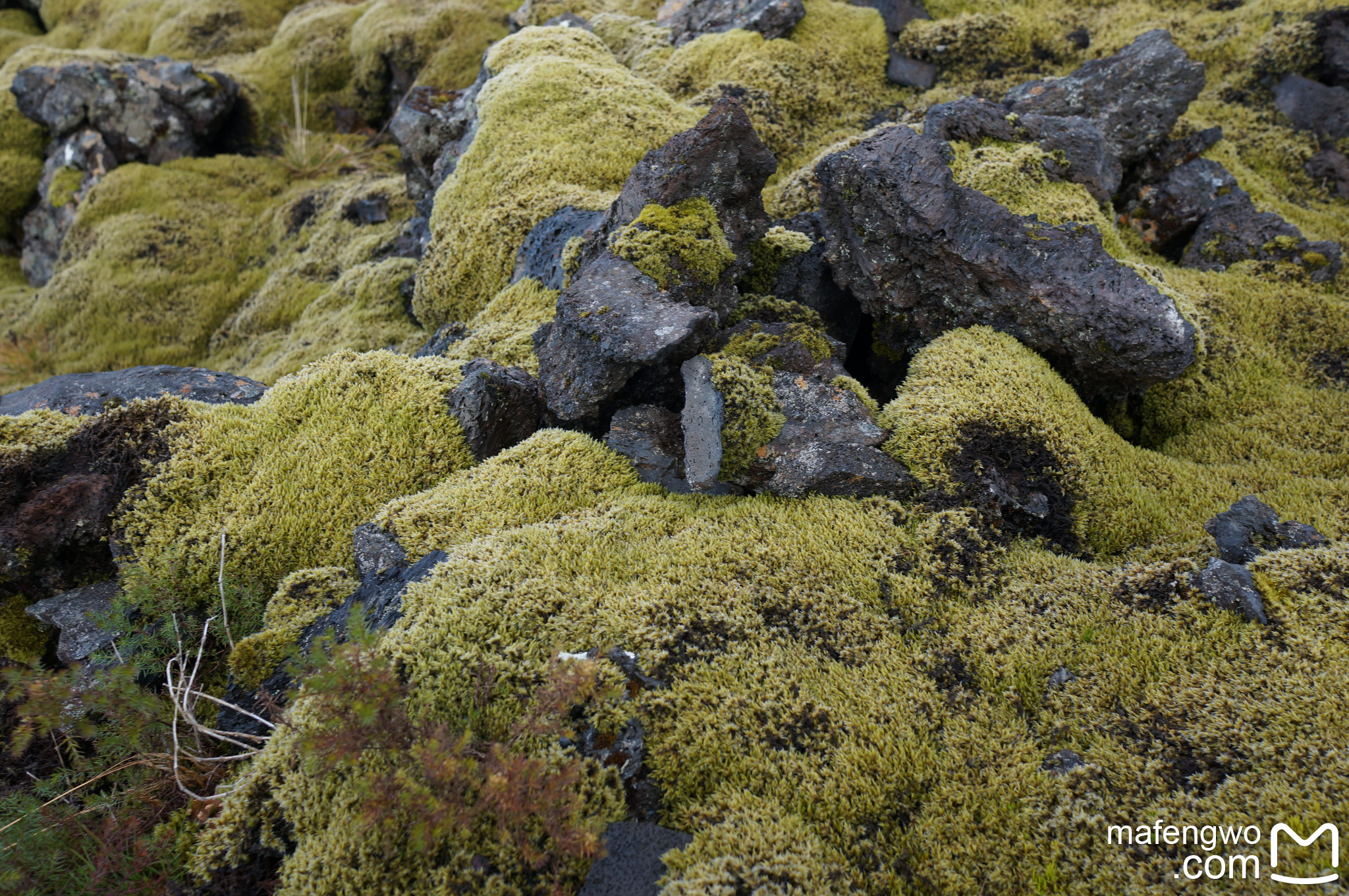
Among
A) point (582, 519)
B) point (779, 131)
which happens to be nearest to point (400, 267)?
point (779, 131)

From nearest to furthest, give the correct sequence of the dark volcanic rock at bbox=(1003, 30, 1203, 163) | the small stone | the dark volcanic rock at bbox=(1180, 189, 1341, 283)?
the small stone
the dark volcanic rock at bbox=(1180, 189, 1341, 283)
the dark volcanic rock at bbox=(1003, 30, 1203, 163)

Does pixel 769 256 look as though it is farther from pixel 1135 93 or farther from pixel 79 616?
pixel 79 616

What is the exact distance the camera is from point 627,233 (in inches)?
200

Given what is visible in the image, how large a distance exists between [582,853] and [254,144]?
15304 mm

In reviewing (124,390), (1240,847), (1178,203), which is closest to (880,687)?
(1240,847)

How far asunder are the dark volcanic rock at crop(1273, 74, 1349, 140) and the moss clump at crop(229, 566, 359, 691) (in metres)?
10.8

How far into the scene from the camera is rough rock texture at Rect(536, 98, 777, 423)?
4.41m

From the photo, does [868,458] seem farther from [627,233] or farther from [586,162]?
[586,162]

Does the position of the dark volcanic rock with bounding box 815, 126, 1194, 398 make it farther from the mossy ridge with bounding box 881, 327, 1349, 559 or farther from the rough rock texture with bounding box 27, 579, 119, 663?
the rough rock texture with bounding box 27, 579, 119, 663

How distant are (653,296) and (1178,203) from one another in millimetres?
5765

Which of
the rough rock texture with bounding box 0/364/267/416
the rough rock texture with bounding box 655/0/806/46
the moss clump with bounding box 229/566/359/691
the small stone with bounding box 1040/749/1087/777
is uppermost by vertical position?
the rough rock texture with bounding box 655/0/806/46

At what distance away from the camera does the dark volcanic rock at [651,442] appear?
436 centimetres

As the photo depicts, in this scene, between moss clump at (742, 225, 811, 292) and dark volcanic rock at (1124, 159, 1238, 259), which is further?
dark volcanic rock at (1124, 159, 1238, 259)

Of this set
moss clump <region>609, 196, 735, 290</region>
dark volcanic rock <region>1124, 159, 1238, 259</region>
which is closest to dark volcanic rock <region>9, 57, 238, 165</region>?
moss clump <region>609, 196, 735, 290</region>
